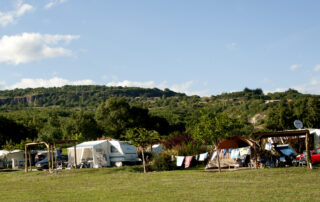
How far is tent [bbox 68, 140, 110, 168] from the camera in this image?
24.8 metres

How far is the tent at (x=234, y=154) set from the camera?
62.1 ft

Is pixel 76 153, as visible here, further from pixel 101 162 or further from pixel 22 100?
pixel 22 100

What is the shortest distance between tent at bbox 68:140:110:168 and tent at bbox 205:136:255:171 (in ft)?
27.7

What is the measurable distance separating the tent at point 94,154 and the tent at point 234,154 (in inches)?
333

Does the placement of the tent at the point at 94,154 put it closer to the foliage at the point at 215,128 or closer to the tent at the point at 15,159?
the tent at the point at 15,159

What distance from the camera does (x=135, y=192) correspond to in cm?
1089

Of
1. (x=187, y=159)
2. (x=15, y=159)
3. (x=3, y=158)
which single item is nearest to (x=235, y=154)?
(x=187, y=159)

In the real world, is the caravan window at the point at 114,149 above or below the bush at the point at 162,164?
above

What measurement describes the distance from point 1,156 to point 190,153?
58.7 ft

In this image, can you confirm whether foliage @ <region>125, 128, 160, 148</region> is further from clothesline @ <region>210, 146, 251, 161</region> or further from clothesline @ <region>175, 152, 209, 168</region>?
clothesline @ <region>210, 146, 251, 161</region>

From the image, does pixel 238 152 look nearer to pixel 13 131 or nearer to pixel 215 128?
pixel 215 128

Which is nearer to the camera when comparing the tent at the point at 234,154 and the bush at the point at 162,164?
the tent at the point at 234,154

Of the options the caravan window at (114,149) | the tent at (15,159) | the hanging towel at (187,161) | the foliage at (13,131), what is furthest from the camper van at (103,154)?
the foliage at (13,131)

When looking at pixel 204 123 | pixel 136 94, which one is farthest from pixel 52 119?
pixel 136 94
